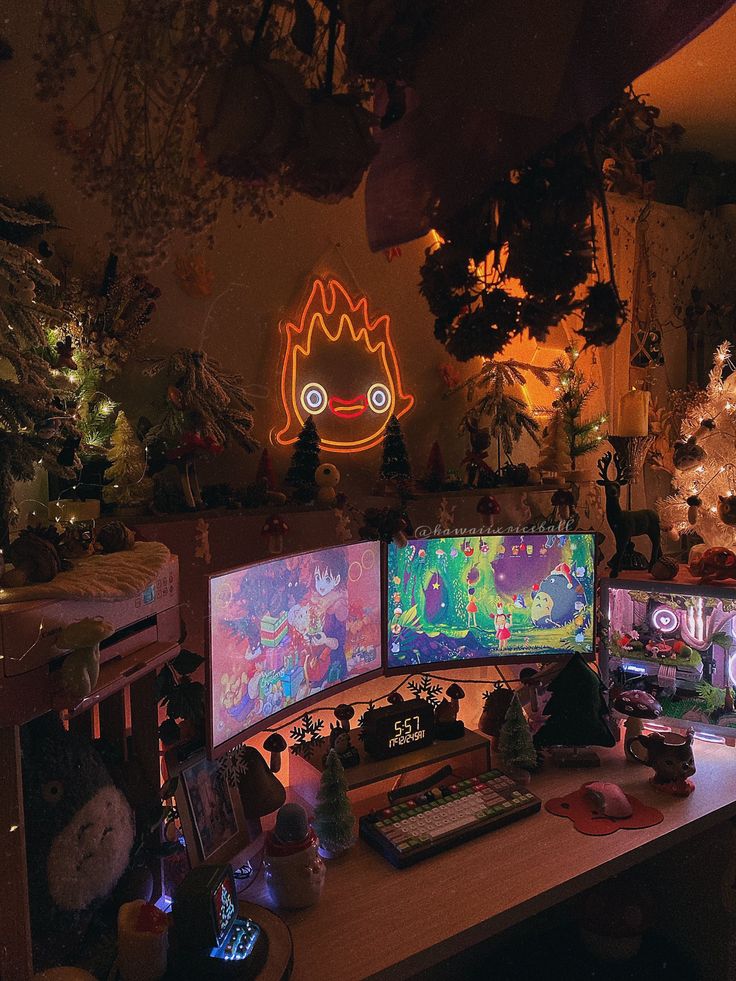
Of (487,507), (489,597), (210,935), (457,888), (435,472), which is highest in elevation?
(435,472)

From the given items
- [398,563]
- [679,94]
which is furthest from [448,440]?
[679,94]

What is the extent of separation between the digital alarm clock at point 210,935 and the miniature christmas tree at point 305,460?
0.94 meters

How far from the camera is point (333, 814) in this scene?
1.42 metres

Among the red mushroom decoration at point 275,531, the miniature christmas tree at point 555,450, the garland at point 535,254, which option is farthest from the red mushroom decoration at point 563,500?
the garland at point 535,254

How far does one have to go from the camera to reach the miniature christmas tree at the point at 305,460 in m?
1.80

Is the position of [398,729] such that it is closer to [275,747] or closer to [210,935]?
[275,747]

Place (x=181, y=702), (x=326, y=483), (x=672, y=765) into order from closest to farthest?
(x=181, y=702) < (x=672, y=765) < (x=326, y=483)

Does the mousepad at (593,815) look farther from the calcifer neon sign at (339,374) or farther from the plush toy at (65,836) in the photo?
the calcifer neon sign at (339,374)

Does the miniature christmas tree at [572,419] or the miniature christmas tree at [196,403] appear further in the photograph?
the miniature christmas tree at [572,419]

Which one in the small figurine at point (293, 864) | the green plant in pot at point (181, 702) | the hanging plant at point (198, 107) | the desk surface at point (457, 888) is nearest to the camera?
the hanging plant at point (198, 107)

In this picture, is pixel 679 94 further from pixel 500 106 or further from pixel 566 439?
pixel 500 106

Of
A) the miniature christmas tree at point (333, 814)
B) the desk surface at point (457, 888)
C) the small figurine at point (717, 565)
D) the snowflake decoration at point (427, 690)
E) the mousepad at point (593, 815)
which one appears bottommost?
the desk surface at point (457, 888)

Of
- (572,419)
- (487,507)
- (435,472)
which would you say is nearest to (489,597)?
(487,507)

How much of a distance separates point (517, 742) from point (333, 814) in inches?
21.5
